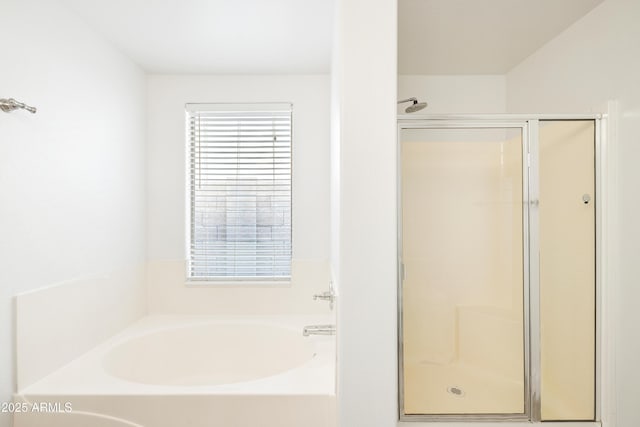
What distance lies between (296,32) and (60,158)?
144 centimetres

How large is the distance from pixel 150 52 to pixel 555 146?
243 cm

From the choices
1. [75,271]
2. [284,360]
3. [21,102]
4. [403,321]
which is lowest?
[284,360]

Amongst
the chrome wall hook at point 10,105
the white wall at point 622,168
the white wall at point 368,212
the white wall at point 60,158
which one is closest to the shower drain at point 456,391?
the white wall at point 368,212

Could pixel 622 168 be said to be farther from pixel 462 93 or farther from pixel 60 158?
pixel 60 158

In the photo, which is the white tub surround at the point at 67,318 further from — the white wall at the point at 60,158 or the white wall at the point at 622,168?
the white wall at the point at 622,168

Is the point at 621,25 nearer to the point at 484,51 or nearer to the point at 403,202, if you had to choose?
the point at 484,51

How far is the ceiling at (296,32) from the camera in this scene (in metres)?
1.86

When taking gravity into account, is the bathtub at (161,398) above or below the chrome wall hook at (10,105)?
below

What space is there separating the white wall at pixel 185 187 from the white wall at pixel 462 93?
28.1 inches

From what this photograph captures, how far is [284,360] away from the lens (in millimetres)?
2479

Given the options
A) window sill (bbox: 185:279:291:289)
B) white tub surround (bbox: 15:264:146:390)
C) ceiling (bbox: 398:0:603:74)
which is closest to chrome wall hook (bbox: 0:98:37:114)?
white tub surround (bbox: 15:264:146:390)

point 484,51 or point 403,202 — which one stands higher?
point 484,51

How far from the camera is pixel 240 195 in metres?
2.80

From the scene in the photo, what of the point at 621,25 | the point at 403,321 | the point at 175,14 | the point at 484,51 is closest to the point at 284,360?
the point at 403,321
